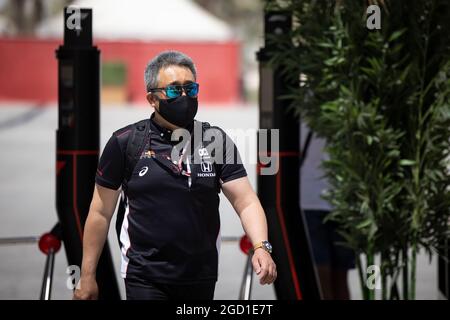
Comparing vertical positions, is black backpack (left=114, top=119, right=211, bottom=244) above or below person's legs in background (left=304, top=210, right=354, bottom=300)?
above

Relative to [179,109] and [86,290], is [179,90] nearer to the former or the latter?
[179,109]

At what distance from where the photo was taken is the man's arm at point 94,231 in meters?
3.88

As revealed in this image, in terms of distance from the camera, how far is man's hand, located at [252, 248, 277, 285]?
3.76 meters

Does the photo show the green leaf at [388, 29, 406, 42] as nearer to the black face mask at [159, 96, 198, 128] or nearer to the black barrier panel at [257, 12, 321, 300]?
the black barrier panel at [257, 12, 321, 300]

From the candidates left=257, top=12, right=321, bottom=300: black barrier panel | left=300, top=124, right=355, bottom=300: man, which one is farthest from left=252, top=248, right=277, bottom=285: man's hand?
left=300, top=124, right=355, bottom=300: man

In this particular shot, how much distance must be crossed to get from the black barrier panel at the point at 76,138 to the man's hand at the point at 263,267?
7.46ft

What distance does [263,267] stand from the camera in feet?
12.4

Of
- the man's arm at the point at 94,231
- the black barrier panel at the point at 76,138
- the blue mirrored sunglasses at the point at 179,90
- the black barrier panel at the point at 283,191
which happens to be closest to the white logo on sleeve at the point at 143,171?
the man's arm at the point at 94,231

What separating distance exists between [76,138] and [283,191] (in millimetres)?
1256

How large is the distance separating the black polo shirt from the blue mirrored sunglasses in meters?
0.15

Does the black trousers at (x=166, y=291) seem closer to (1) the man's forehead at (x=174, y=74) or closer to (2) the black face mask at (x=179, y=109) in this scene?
(2) the black face mask at (x=179, y=109)

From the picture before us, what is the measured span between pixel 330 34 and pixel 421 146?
83 cm
